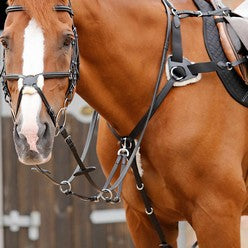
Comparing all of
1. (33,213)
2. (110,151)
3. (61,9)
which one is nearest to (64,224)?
(33,213)

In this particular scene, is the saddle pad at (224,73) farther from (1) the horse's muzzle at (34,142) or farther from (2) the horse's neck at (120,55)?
(1) the horse's muzzle at (34,142)

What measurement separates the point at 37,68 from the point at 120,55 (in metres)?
0.59

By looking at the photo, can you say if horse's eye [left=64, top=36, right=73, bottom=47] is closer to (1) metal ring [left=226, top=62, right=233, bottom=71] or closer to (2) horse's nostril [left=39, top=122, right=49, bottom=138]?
(2) horse's nostril [left=39, top=122, right=49, bottom=138]

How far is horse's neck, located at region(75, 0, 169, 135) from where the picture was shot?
11.2 ft

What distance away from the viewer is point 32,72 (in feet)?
9.97

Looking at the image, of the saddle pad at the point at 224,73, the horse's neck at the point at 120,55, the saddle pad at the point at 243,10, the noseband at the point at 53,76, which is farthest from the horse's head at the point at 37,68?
the saddle pad at the point at 243,10

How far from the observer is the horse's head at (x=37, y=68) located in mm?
3006

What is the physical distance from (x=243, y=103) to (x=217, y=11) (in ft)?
1.55

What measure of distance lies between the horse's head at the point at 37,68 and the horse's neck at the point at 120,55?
0.27 metres

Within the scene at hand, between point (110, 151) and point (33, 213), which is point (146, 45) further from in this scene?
point (33, 213)

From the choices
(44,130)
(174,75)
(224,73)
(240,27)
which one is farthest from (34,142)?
(240,27)

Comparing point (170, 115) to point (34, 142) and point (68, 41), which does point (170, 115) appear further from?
point (34, 142)


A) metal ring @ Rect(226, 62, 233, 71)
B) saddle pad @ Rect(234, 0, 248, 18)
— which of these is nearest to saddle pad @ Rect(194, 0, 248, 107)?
metal ring @ Rect(226, 62, 233, 71)

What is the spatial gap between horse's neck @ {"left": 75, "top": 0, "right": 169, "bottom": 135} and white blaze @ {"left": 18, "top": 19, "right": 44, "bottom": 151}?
35 centimetres
